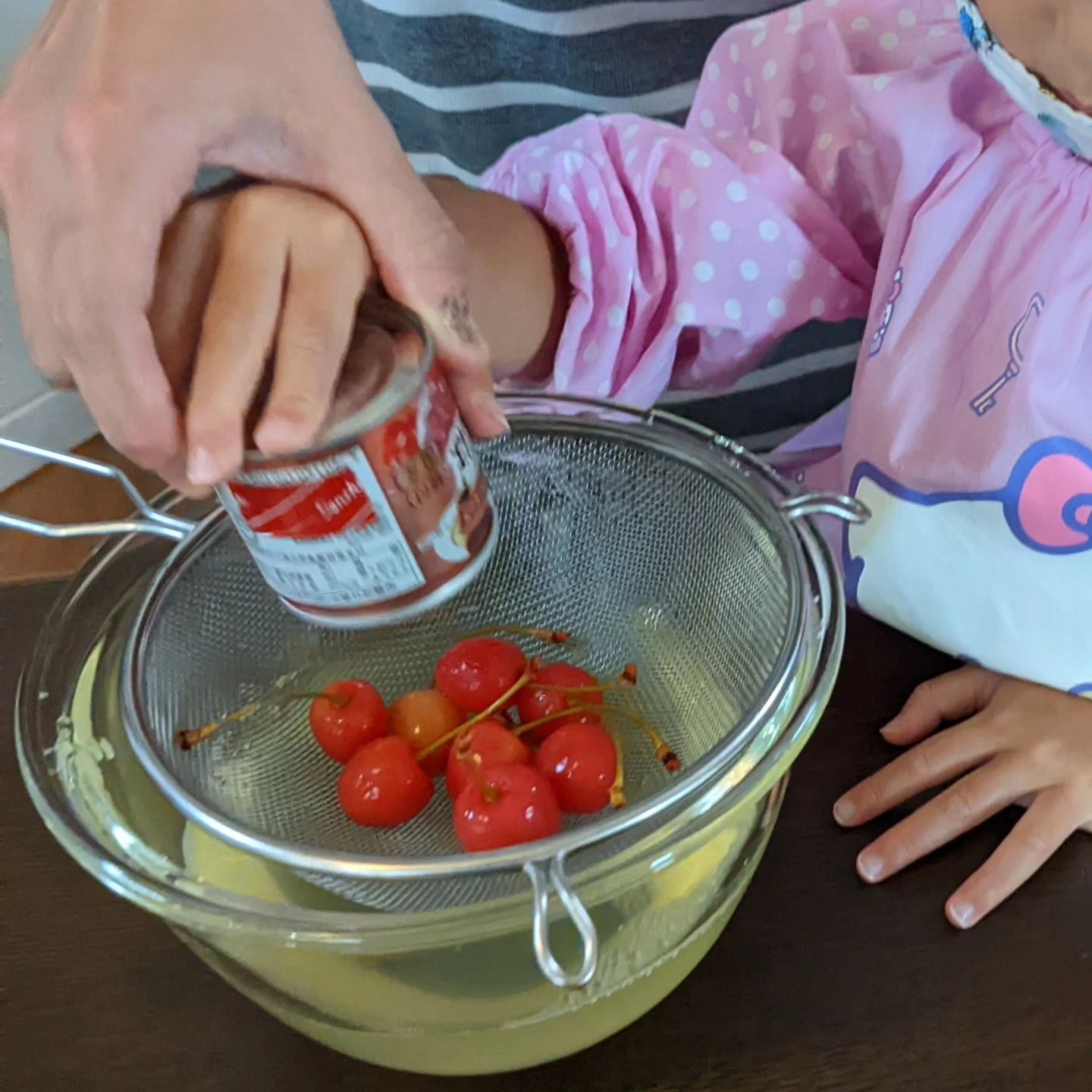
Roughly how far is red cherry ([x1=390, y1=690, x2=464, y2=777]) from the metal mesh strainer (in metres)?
0.02

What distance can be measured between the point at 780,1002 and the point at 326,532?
27cm

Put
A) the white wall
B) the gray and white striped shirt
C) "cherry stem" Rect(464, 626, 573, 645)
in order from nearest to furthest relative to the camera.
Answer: "cherry stem" Rect(464, 626, 573, 645) → the gray and white striped shirt → the white wall

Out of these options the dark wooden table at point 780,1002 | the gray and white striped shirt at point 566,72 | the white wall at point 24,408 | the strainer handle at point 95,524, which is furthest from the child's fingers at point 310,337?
the white wall at point 24,408

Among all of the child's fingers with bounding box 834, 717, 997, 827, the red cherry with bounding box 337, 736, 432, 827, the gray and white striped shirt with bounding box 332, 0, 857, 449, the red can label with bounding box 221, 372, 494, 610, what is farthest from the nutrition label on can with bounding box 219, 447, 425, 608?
the gray and white striped shirt with bounding box 332, 0, 857, 449

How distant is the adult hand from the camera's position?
42 centimetres

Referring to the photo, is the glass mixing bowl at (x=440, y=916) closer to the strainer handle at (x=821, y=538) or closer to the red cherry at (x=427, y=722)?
the strainer handle at (x=821, y=538)

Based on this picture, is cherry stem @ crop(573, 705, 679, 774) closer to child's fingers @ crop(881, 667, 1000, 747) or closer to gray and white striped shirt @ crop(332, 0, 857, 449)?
child's fingers @ crop(881, 667, 1000, 747)

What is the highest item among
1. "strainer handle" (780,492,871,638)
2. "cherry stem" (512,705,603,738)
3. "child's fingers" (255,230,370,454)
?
"child's fingers" (255,230,370,454)

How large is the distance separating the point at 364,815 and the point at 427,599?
13 centimetres

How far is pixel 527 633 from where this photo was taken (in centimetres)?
64

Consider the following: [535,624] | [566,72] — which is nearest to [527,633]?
[535,624]

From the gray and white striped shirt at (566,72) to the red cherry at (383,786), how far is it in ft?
1.65

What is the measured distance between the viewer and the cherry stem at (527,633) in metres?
0.63

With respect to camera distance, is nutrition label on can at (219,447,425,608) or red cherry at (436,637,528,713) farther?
red cherry at (436,637,528,713)
